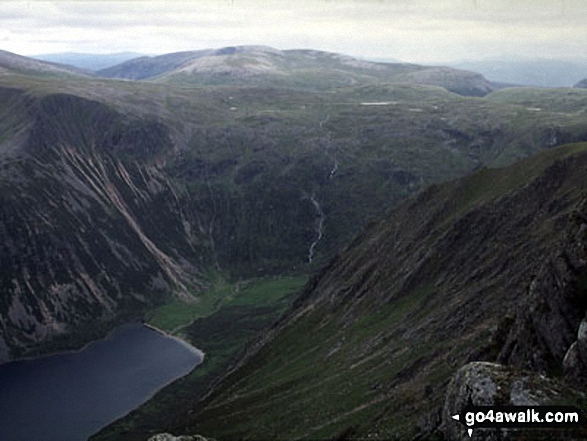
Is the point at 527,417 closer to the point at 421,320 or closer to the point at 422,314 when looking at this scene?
the point at 421,320

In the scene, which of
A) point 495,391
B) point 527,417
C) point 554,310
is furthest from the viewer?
point 554,310

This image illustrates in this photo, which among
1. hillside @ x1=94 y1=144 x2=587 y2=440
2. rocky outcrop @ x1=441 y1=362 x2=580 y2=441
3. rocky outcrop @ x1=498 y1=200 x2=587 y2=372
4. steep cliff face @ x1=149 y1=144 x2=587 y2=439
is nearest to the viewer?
rocky outcrop @ x1=441 y1=362 x2=580 y2=441

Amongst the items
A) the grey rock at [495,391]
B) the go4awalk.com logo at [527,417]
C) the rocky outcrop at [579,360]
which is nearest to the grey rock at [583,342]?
the rocky outcrop at [579,360]

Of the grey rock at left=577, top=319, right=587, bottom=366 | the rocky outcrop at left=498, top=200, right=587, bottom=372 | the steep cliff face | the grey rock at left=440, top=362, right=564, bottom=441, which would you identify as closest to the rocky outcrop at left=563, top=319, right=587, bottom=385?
the grey rock at left=577, top=319, right=587, bottom=366

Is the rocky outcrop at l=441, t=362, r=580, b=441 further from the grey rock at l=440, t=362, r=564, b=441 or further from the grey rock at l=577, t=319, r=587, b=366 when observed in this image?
the grey rock at l=577, t=319, r=587, b=366

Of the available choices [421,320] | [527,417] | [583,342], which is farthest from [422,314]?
[527,417]

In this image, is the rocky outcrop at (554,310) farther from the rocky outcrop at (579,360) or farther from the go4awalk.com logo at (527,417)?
the go4awalk.com logo at (527,417)
